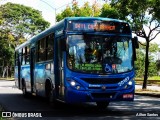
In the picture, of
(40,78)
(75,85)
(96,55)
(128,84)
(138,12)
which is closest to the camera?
(75,85)

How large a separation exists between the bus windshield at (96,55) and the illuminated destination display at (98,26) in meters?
0.27

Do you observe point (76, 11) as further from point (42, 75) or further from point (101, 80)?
point (101, 80)

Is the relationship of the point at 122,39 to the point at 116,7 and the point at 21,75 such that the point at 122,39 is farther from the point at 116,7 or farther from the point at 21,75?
the point at 116,7

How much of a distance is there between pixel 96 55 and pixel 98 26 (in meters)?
1.01

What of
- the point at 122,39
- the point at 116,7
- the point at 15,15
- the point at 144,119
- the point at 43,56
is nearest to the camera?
the point at 144,119

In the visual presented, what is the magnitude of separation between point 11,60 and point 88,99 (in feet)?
227

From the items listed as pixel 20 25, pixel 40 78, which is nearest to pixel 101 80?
pixel 40 78

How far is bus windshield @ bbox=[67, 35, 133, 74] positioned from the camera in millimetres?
12969

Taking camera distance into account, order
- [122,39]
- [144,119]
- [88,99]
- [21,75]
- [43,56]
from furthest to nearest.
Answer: [21,75] → [43,56] → [122,39] → [88,99] → [144,119]

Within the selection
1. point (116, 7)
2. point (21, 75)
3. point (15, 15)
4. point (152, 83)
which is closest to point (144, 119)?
point (21, 75)

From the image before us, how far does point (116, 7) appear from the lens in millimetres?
27875

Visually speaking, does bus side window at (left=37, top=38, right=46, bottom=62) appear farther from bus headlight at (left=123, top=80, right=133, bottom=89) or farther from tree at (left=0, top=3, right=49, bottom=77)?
tree at (left=0, top=3, right=49, bottom=77)

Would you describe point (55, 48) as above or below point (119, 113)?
above

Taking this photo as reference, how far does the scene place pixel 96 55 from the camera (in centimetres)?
1310
